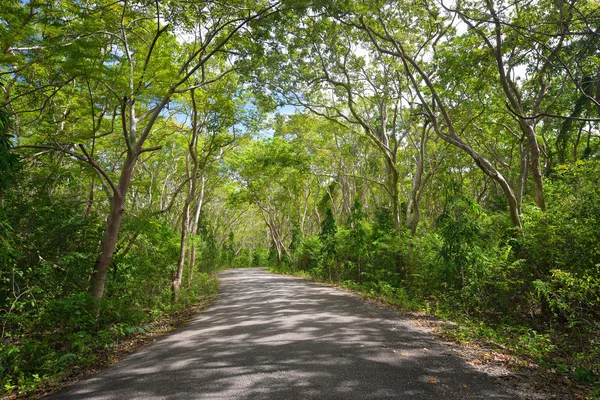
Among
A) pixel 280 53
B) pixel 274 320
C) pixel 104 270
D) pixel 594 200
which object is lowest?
pixel 274 320

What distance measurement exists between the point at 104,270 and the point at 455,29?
1192cm

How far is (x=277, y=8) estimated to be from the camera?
7.57m

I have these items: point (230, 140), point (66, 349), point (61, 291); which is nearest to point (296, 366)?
point (66, 349)

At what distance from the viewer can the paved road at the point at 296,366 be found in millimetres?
3598

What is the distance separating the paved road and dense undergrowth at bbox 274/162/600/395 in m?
1.30

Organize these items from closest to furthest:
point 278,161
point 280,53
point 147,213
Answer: point 147,213
point 280,53
point 278,161

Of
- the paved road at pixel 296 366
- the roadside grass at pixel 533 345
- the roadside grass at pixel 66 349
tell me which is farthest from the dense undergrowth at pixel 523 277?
the roadside grass at pixel 66 349

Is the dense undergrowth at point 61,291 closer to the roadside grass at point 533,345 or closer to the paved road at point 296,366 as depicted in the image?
the paved road at point 296,366

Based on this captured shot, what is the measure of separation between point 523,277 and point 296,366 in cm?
542

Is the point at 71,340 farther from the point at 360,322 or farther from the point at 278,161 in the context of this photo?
the point at 278,161

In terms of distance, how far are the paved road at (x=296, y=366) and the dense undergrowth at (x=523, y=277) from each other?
1.30 meters

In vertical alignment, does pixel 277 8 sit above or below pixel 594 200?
above

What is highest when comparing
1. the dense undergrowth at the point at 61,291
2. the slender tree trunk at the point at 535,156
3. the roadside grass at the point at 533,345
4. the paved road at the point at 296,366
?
the slender tree trunk at the point at 535,156

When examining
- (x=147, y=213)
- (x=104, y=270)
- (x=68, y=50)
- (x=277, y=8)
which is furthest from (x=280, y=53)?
(x=104, y=270)
